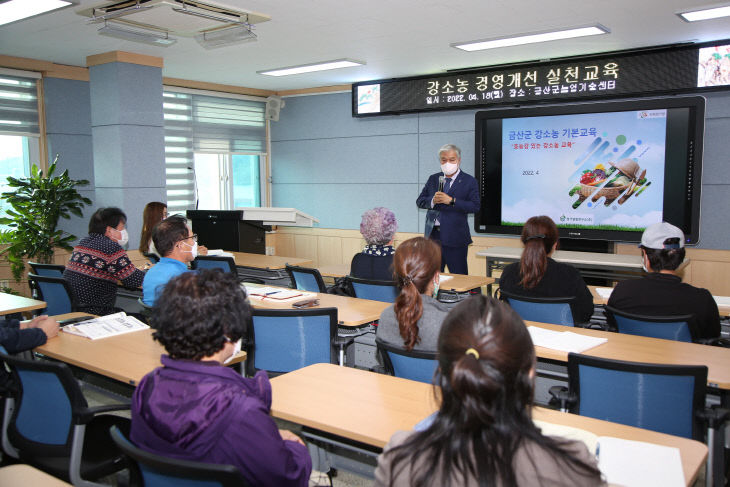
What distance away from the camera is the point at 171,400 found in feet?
4.76

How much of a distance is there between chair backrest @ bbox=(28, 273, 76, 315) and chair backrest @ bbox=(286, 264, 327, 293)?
4.76ft

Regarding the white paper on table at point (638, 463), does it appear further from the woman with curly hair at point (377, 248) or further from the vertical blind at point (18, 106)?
the vertical blind at point (18, 106)

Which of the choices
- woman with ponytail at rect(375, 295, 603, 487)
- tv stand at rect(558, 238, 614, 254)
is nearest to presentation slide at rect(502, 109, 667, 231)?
tv stand at rect(558, 238, 614, 254)

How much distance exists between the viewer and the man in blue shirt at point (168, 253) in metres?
3.23

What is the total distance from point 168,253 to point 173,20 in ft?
6.60

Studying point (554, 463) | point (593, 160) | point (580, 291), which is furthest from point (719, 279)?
point (554, 463)

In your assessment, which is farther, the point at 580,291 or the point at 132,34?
the point at 132,34

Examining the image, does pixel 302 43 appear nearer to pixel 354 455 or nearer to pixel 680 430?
pixel 354 455

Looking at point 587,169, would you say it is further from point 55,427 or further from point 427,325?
point 55,427

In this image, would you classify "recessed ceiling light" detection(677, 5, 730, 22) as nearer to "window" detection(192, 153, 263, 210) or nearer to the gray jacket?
the gray jacket

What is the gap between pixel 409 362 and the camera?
2.24 m

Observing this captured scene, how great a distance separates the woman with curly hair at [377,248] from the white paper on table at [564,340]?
1.25 m

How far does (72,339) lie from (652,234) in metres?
2.91

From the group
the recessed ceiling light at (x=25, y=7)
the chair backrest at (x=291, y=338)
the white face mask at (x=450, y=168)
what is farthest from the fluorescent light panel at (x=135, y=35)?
the chair backrest at (x=291, y=338)
